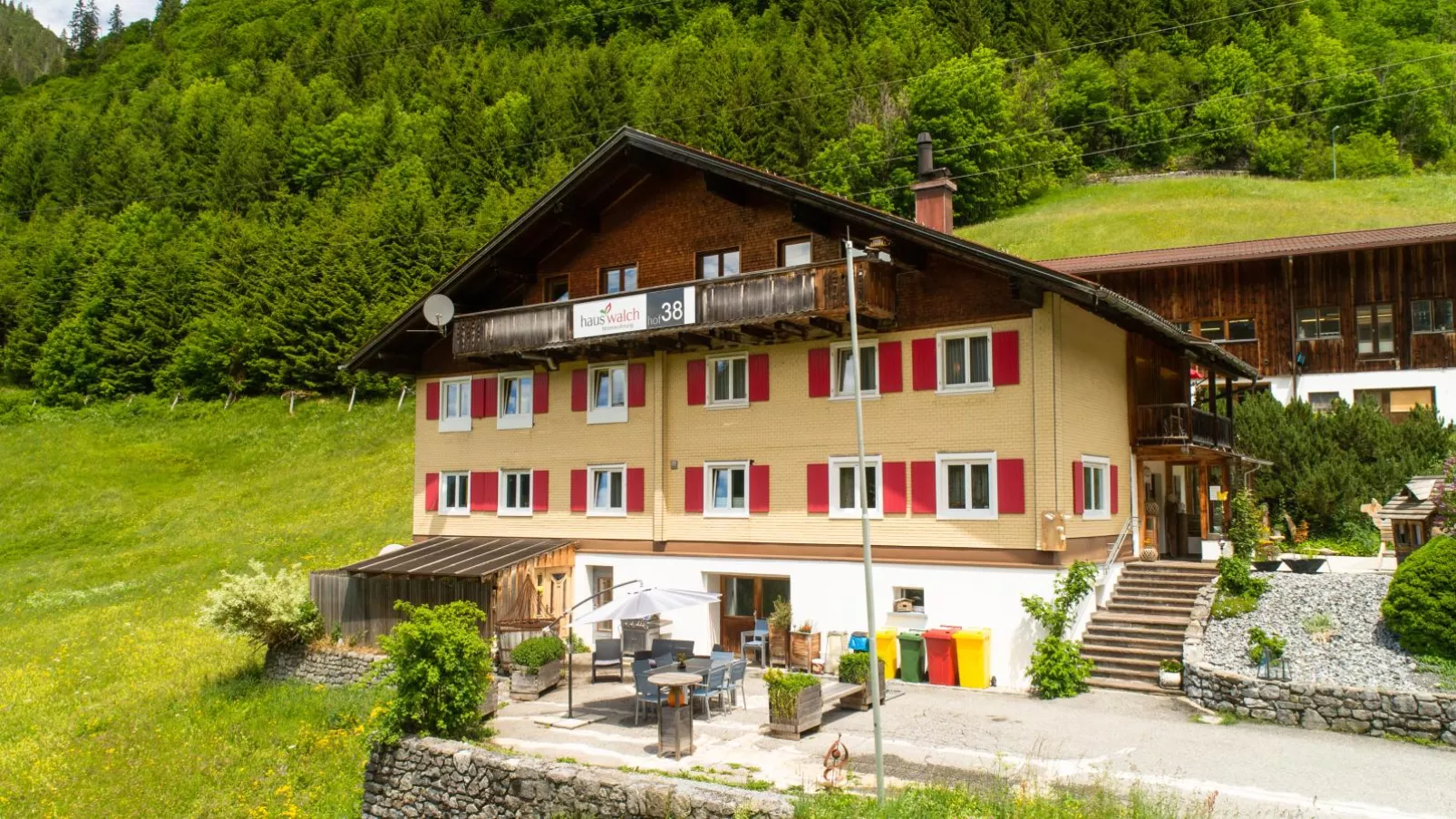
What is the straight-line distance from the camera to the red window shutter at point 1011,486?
2003 cm

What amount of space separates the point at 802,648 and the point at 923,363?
621 centimetres

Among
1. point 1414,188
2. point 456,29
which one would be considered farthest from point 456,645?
point 456,29

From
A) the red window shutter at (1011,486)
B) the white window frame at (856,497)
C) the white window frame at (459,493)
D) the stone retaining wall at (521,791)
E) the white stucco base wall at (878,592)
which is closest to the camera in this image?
the stone retaining wall at (521,791)

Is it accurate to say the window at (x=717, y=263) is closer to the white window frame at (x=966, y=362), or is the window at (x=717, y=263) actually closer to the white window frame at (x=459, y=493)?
the white window frame at (x=966, y=362)

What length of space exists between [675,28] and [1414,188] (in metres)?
68.3

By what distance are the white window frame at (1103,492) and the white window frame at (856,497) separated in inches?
152

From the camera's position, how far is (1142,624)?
65.7 feet

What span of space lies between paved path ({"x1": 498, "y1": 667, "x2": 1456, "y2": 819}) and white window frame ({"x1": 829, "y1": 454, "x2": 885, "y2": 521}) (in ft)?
14.3

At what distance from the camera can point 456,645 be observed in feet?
51.0

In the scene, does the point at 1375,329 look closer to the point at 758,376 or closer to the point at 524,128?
the point at 758,376

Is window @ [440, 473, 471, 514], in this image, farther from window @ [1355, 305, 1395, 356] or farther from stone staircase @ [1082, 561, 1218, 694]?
window @ [1355, 305, 1395, 356]

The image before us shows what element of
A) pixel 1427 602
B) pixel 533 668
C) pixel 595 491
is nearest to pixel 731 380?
pixel 595 491

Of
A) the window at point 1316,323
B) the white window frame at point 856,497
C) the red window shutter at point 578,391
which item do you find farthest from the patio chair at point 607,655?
the window at point 1316,323

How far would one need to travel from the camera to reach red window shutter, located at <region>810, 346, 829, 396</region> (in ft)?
73.6
